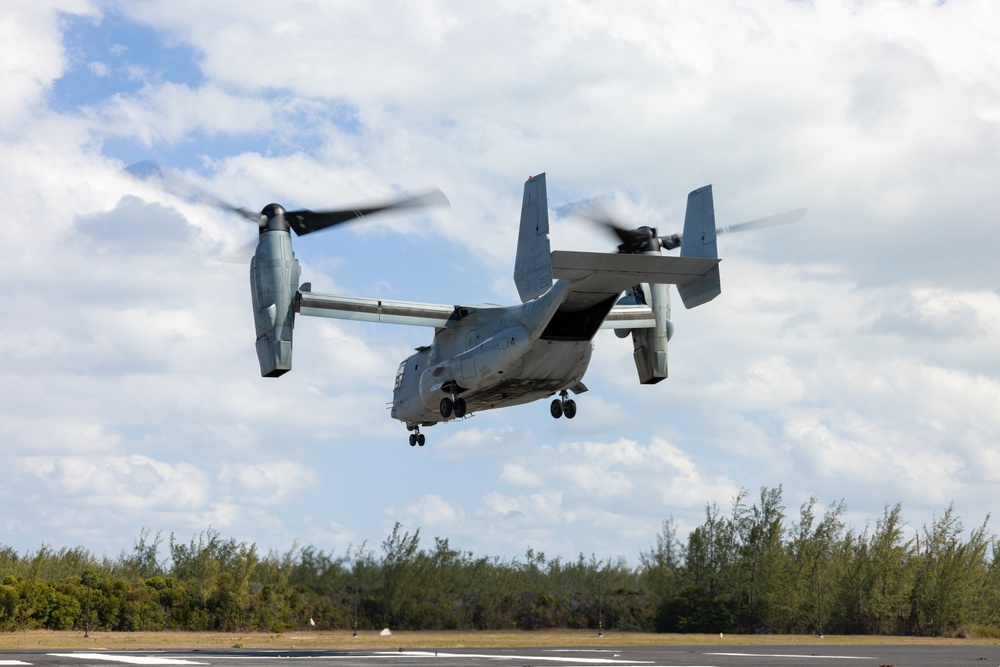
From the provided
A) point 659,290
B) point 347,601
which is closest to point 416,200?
point 659,290

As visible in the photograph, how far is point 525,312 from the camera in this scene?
2539 cm

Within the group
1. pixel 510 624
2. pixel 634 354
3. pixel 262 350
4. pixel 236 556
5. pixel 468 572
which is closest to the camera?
pixel 262 350

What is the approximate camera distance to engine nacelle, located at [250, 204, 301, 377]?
89.0 feet

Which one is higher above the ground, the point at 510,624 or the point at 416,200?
the point at 416,200

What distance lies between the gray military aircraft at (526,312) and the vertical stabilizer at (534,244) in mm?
25

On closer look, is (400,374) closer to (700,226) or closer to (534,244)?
(534,244)

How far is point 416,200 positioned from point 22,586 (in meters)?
23.5

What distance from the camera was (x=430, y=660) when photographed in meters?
23.3

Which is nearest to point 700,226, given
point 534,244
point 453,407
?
point 534,244

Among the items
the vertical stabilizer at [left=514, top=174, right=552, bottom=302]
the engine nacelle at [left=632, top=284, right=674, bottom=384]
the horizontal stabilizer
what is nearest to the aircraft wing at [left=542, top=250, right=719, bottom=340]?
the horizontal stabilizer

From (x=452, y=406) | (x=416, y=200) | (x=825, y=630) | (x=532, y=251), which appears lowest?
(x=825, y=630)

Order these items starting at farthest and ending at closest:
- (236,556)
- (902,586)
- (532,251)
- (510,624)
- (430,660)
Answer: (510,624) → (902,586) → (236,556) → (532,251) → (430,660)

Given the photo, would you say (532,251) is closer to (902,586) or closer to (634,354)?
(634,354)

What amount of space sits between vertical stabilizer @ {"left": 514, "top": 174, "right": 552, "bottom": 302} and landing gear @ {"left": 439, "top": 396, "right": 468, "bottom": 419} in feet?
12.9
